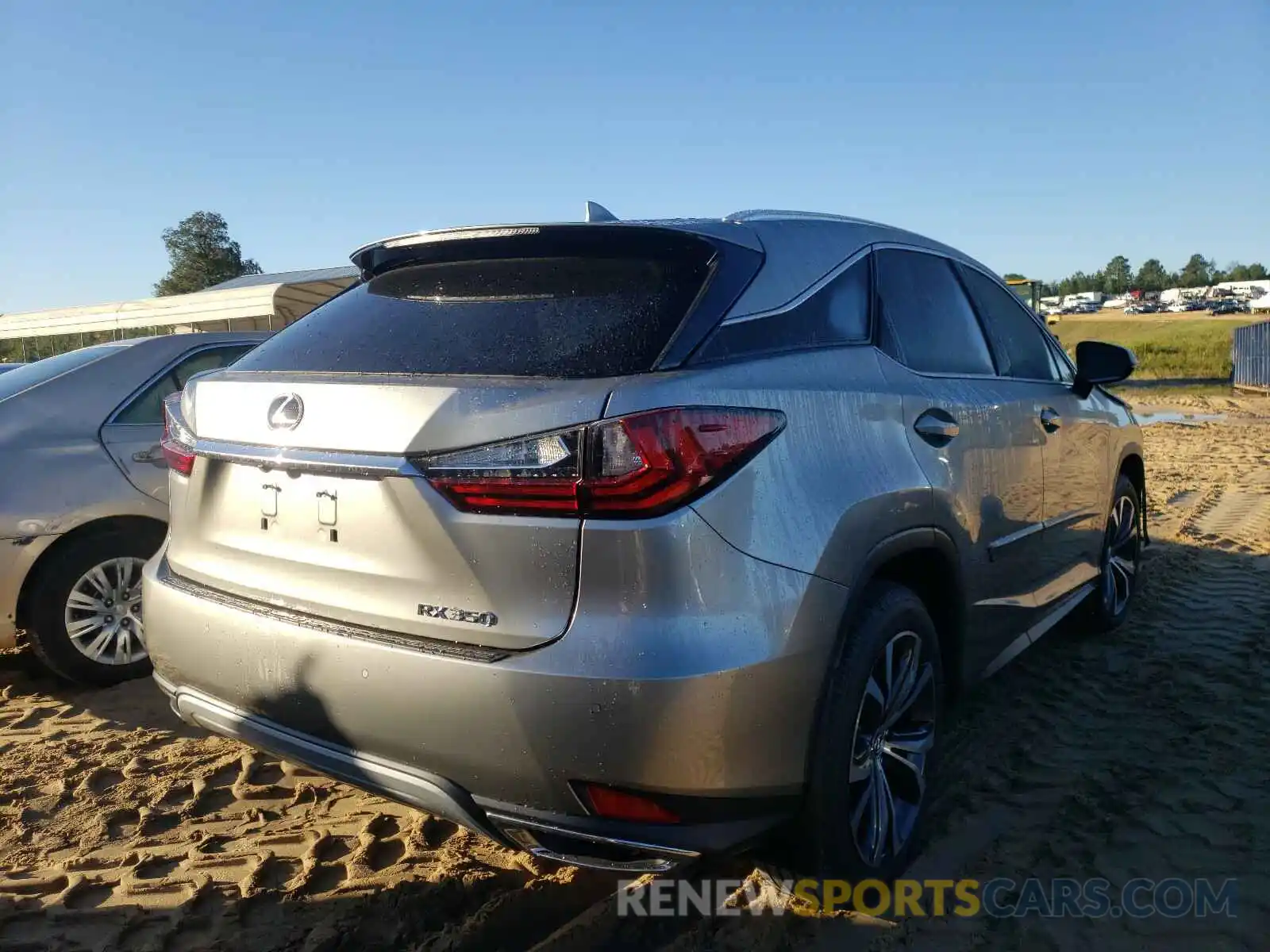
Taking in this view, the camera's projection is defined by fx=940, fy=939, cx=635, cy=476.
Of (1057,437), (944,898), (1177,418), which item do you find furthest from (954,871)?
(1177,418)

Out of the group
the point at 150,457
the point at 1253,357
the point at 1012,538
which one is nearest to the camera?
the point at 1012,538

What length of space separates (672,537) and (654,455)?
173mm

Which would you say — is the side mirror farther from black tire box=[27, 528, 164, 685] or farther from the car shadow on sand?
black tire box=[27, 528, 164, 685]

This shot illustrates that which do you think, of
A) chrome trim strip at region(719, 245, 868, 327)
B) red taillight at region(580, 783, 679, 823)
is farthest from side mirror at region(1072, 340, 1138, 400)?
red taillight at region(580, 783, 679, 823)

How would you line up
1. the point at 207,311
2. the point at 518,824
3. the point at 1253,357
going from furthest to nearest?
the point at 1253,357 → the point at 207,311 → the point at 518,824

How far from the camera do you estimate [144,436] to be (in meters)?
4.38

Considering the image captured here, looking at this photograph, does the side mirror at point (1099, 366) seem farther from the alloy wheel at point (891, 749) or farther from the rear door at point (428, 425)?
the rear door at point (428, 425)

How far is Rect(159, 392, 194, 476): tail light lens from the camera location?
2.61 meters

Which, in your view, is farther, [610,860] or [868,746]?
[868,746]

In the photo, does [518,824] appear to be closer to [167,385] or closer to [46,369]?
[167,385]

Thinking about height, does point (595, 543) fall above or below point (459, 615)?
above

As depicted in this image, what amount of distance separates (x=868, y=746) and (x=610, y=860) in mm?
856

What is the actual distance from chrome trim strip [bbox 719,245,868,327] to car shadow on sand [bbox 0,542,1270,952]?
90 centimetres

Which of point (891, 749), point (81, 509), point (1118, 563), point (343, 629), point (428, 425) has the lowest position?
point (1118, 563)
